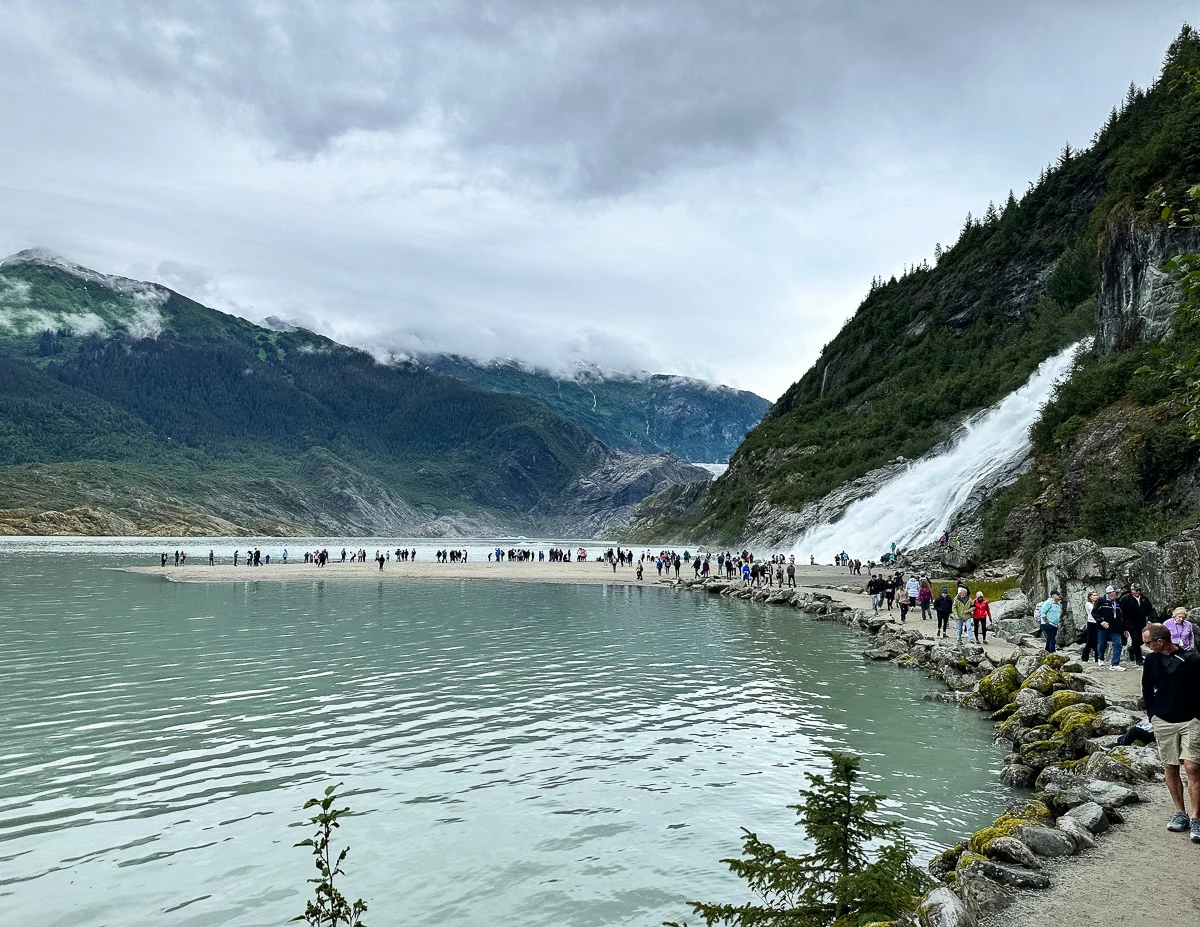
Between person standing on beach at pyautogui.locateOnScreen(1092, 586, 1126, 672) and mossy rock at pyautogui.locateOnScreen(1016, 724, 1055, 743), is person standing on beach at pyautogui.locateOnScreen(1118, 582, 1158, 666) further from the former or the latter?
mossy rock at pyautogui.locateOnScreen(1016, 724, 1055, 743)

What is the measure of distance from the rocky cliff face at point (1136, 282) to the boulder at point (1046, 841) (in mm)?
46675

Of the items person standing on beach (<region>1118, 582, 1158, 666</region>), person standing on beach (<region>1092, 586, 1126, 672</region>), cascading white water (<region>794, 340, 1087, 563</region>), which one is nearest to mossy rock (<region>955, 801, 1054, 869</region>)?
person standing on beach (<region>1092, 586, 1126, 672</region>)

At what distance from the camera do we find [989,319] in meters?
106

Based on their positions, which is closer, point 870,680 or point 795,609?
point 870,680

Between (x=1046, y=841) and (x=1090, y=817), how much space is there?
1246 millimetres

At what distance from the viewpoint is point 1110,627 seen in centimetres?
2211

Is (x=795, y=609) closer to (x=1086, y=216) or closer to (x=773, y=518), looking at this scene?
(x=773, y=518)

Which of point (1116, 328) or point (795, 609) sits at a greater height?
point (1116, 328)

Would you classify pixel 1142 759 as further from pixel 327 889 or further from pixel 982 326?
pixel 982 326

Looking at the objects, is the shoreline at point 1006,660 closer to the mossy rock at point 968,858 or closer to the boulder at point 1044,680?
the mossy rock at point 968,858

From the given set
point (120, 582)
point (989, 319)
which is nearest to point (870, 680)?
point (120, 582)

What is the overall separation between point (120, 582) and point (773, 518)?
71.2 meters

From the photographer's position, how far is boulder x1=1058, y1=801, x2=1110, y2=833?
32.8 feet

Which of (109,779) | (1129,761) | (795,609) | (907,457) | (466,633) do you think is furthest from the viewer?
(907,457)
